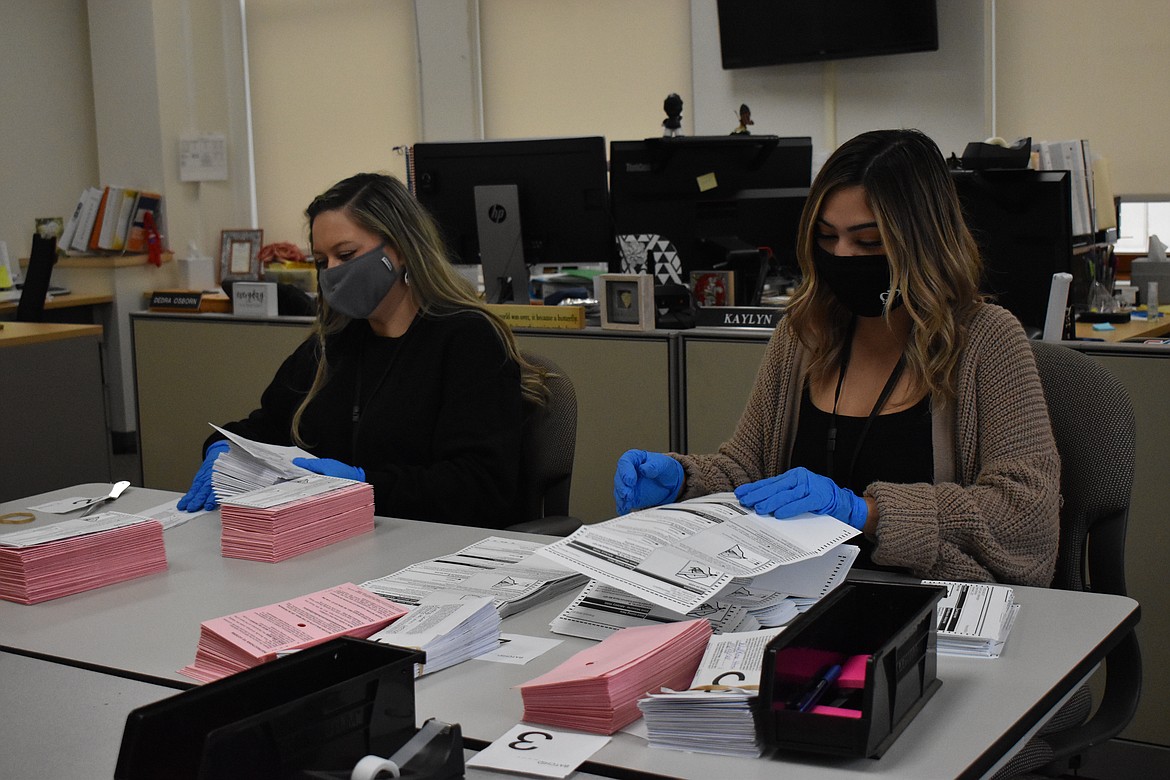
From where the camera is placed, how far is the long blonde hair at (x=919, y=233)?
1662mm

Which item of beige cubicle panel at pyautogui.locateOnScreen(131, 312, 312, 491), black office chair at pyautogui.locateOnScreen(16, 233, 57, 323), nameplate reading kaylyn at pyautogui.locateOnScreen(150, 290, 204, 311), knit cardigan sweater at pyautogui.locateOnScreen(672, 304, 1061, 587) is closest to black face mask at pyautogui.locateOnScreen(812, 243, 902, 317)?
knit cardigan sweater at pyautogui.locateOnScreen(672, 304, 1061, 587)

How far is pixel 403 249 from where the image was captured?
7.38 feet

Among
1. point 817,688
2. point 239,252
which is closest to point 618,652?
point 817,688

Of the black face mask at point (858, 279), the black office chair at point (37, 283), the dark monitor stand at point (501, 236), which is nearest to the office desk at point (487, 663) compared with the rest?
the black face mask at point (858, 279)

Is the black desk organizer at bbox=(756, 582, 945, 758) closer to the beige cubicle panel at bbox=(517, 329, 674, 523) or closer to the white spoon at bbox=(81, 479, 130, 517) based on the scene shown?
the white spoon at bbox=(81, 479, 130, 517)

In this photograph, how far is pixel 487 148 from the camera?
3377 mm

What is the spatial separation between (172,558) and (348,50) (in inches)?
208

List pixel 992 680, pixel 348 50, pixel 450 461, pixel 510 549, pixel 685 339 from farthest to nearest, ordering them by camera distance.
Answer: pixel 348 50 < pixel 685 339 < pixel 450 461 < pixel 510 549 < pixel 992 680

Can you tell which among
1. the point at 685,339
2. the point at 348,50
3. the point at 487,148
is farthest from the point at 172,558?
the point at 348,50

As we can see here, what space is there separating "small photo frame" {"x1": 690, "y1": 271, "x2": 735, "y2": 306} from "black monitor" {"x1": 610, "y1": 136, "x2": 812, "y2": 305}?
0.35ft

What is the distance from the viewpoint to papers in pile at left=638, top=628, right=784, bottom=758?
983 millimetres

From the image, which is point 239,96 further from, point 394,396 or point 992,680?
point 992,680

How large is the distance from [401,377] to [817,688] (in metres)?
1.34

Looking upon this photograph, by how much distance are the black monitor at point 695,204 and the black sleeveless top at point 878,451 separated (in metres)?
1.54
